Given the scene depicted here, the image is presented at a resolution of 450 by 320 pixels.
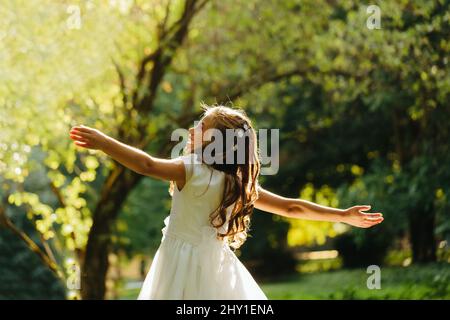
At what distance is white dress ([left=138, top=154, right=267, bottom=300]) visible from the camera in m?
3.32

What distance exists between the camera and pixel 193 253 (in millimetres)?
3355

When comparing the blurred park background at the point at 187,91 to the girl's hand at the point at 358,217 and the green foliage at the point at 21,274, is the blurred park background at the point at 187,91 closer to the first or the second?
the green foliage at the point at 21,274

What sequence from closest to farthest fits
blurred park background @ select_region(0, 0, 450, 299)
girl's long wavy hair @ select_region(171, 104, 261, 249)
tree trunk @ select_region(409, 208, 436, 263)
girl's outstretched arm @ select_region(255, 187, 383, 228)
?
girl's long wavy hair @ select_region(171, 104, 261, 249) → girl's outstretched arm @ select_region(255, 187, 383, 228) → blurred park background @ select_region(0, 0, 450, 299) → tree trunk @ select_region(409, 208, 436, 263)

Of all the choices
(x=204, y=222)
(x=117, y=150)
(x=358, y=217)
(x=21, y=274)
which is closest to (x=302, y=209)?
(x=358, y=217)

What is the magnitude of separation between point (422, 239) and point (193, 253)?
1063 cm

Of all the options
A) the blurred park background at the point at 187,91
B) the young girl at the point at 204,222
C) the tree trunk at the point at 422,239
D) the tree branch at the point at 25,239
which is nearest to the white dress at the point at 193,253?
the young girl at the point at 204,222

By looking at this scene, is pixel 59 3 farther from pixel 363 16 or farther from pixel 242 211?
pixel 242 211

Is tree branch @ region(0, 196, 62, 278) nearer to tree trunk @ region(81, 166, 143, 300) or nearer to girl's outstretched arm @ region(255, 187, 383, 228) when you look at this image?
tree trunk @ region(81, 166, 143, 300)

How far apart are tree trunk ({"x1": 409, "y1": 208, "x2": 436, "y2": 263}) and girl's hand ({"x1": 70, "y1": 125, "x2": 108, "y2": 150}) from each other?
10.6 metres

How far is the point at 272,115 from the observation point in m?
14.6

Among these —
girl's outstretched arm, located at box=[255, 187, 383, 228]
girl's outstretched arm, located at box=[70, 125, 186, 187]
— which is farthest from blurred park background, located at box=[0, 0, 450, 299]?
girl's outstretched arm, located at box=[70, 125, 186, 187]

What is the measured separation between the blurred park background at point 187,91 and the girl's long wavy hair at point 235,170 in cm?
426

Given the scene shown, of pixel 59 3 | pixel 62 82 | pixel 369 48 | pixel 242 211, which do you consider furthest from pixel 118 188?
→ pixel 242 211
